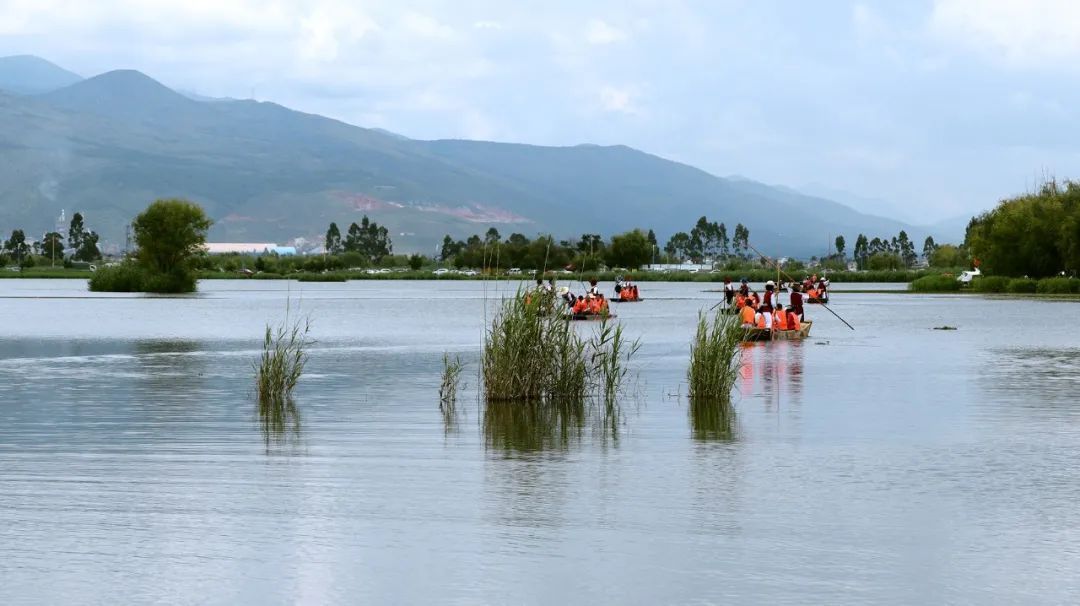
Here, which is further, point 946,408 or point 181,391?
point 181,391

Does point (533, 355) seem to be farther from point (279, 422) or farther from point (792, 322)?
point (792, 322)

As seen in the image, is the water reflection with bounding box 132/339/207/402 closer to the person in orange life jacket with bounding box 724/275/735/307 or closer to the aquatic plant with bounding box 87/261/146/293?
the person in orange life jacket with bounding box 724/275/735/307

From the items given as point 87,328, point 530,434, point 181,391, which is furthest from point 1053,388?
point 87,328

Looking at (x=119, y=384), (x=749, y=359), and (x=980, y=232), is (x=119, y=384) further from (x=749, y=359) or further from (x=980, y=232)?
(x=980, y=232)

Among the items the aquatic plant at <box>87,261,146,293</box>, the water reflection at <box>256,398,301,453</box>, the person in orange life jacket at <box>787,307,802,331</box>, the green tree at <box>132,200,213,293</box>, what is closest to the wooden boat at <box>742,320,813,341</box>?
the person in orange life jacket at <box>787,307,802,331</box>

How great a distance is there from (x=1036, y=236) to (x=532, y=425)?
4097 inches

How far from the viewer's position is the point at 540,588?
39.4 feet

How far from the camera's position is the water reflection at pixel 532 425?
21.4 metres

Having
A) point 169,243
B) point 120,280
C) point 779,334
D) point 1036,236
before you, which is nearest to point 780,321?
point 779,334

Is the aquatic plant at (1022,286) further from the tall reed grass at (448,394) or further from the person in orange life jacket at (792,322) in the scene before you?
the tall reed grass at (448,394)

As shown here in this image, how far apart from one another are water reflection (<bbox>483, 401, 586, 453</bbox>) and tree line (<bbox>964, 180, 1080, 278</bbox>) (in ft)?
316

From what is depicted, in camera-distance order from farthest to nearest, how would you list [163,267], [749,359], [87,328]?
[163,267]
[87,328]
[749,359]

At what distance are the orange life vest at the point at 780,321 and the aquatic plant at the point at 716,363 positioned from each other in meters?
24.9

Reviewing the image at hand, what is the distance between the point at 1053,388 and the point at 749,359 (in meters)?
11.2
